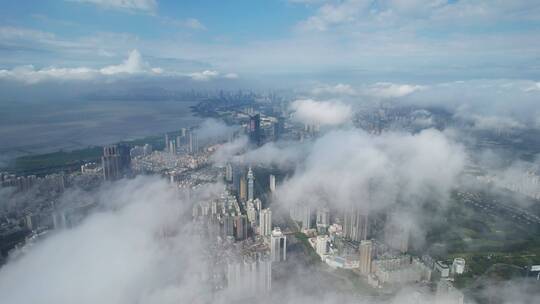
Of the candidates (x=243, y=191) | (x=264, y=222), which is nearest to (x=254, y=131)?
(x=243, y=191)

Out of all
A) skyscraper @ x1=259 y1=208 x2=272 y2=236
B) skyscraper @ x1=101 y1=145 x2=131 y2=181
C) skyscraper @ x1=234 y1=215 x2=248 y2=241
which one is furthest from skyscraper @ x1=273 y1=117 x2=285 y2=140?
skyscraper @ x1=234 y1=215 x2=248 y2=241

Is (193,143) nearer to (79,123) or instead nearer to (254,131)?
(254,131)

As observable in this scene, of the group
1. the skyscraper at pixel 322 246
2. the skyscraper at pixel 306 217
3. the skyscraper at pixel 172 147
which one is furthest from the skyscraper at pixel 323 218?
the skyscraper at pixel 172 147

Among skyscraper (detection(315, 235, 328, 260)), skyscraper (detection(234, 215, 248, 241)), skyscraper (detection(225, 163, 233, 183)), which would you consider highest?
skyscraper (detection(225, 163, 233, 183))

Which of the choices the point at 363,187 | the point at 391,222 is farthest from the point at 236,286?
the point at 363,187

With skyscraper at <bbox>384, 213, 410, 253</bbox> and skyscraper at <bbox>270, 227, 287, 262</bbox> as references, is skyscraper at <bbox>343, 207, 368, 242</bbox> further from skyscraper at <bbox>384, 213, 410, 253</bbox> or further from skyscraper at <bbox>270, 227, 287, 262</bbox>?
skyscraper at <bbox>270, 227, 287, 262</bbox>

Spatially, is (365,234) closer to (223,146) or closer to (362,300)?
(362,300)
